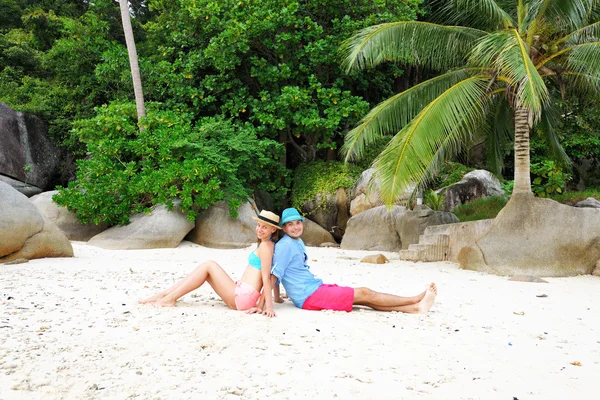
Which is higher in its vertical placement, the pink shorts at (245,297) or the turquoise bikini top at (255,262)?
the turquoise bikini top at (255,262)

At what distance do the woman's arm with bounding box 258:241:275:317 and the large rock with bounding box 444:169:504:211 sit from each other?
1007cm

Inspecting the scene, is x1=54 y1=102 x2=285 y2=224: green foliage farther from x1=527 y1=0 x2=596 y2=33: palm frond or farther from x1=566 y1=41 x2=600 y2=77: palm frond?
x1=566 y1=41 x2=600 y2=77: palm frond

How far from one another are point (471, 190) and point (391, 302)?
981cm

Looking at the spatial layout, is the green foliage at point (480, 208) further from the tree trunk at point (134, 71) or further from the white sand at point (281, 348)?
the tree trunk at point (134, 71)

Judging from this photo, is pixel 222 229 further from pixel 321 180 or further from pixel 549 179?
pixel 549 179

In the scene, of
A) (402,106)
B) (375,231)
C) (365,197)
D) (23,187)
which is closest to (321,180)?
(365,197)

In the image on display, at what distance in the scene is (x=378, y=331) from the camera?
4328 millimetres

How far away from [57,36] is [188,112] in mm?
6426

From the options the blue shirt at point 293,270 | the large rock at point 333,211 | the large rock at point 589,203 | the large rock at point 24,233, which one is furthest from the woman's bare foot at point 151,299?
A: the large rock at point 589,203

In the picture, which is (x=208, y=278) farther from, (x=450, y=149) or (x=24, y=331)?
(x=450, y=149)

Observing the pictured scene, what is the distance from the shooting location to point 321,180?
15.1 m

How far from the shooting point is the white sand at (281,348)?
3.12 metres

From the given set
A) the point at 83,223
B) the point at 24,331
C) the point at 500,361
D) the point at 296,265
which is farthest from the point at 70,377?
the point at 83,223

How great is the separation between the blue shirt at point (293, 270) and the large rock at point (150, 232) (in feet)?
23.4
